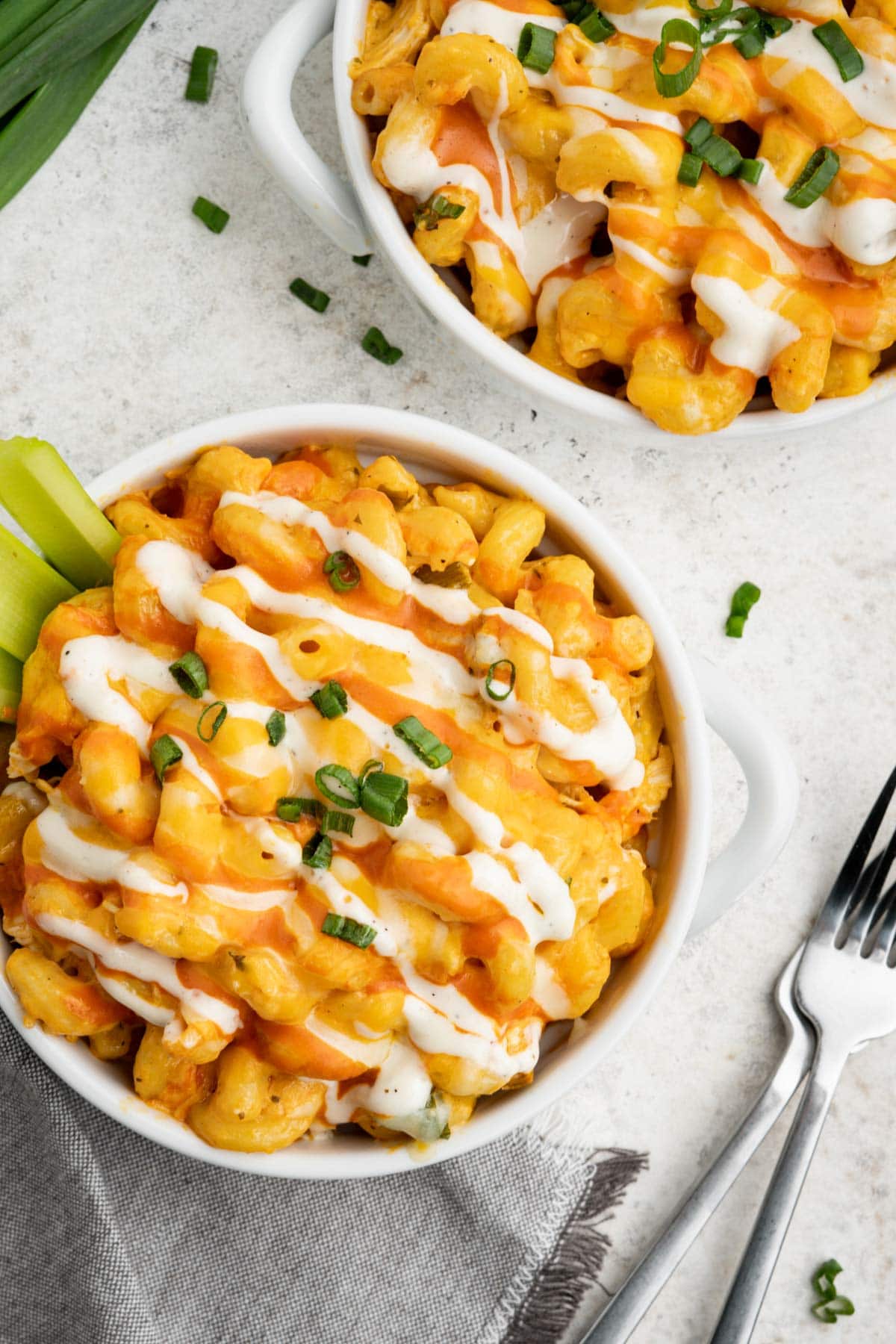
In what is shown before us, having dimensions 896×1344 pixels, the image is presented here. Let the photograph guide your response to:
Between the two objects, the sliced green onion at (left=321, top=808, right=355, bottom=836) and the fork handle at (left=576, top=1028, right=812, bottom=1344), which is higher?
the sliced green onion at (left=321, top=808, right=355, bottom=836)

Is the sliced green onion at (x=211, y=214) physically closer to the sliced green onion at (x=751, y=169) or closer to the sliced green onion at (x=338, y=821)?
the sliced green onion at (x=751, y=169)

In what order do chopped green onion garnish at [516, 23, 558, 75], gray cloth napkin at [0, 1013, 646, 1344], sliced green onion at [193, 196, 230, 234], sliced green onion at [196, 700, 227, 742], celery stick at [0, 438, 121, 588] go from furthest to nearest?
sliced green onion at [193, 196, 230, 234]
gray cloth napkin at [0, 1013, 646, 1344]
chopped green onion garnish at [516, 23, 558, 75]
celery stick at [0, 438, 121, 588]
sliced green onion at [196, 700, 227, 742]

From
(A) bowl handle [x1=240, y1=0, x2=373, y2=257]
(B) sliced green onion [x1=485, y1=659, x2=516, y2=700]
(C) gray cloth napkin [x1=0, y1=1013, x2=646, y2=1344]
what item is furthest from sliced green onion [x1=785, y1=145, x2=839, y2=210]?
(C) gray cloth napkin [x1=0, y1=1013, x2=646, y2=1344]

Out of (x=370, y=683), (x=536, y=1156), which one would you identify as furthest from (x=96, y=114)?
(x=536, y=1156)

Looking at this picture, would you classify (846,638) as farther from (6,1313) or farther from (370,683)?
(6,1313)

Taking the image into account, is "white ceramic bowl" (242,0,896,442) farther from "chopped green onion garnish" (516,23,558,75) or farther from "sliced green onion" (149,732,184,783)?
"sliced green onion" (149,732,184,783)

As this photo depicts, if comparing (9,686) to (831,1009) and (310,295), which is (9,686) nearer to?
(310,295)

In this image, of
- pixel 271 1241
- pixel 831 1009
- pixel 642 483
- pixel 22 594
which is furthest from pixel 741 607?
pixel 271 1241

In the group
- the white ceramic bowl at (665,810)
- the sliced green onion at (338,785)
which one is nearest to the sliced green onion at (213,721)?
the sliced green onion at (338,785)

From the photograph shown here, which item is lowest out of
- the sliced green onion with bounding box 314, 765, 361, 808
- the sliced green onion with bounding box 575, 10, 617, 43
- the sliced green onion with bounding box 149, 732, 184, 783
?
the sliced green onion with bounding box 314, 765, 361, 808
